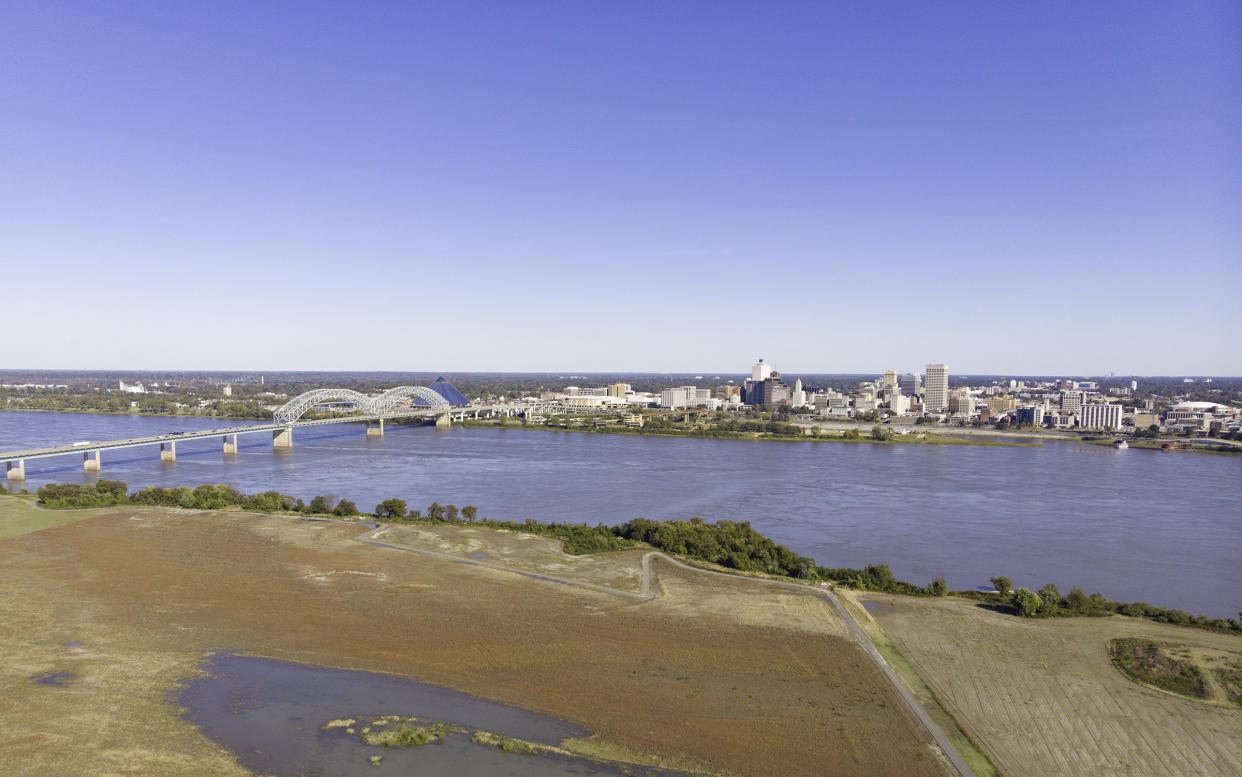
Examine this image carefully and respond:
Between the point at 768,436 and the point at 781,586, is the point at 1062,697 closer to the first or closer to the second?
the point at 781,586

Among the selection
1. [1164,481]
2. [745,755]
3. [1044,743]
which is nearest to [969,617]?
[1044,743]

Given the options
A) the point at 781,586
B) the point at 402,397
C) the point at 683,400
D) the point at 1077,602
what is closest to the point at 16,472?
the point at 781,586

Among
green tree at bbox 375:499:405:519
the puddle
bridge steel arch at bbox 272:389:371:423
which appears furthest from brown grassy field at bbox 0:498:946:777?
bridge steel arch at bbox 272:389:371:423

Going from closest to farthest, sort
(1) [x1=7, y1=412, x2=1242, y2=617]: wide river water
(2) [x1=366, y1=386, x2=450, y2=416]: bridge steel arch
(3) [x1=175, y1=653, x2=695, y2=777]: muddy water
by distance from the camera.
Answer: (3) [x1=175, y1=653, x2=695, y2=777]: muddy water, (1) [x1=7, y1=412, x2=1242, y2=617]: wide river water, (2) [x1=366, y1=386, x2=450, y2=416]: bridge steel arch

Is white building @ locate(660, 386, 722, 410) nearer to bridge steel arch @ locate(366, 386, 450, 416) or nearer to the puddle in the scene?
bridge steel arch @ locate(366, 386, 450, 416)

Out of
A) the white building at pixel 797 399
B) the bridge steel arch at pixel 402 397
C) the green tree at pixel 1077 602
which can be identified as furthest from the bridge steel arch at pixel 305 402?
the white building at pixel 797 399

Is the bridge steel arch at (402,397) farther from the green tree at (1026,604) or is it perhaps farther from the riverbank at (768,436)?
the green tree at (1026,604)
